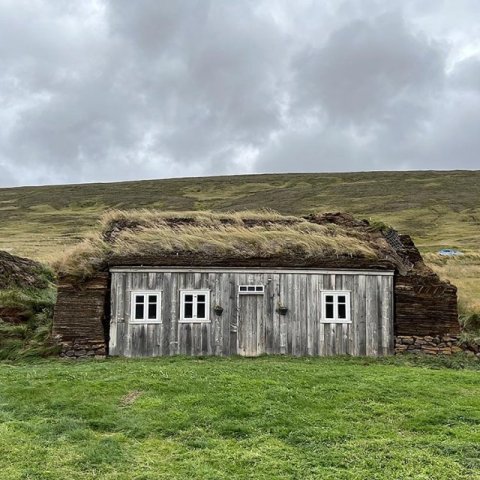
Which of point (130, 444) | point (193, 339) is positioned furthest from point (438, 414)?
point (193, 339)

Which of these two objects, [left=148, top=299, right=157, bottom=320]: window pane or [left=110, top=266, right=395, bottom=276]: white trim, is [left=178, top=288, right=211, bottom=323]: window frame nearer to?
[left=110, top=266, right=395, bottom=276]: white trim

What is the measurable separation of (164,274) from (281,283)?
12.1ft

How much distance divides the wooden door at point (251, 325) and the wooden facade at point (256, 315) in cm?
3

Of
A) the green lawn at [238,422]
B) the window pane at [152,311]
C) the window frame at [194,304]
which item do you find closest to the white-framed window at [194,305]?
the window frame at [194,304]

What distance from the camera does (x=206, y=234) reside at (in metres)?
19.5

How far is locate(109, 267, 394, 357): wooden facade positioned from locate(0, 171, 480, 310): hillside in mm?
36876

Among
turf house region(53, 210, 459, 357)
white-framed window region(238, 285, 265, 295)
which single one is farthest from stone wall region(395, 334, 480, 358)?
white-framed window region(238, 285, 265, 295)

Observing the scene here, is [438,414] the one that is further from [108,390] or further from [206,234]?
[206,234]

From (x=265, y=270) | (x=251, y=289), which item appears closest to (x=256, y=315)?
(x=251, y=289)

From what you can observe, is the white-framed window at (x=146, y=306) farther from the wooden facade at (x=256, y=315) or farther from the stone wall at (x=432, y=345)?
the stone wall at (x=432, y=345)

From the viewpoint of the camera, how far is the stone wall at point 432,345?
1802 centimetres

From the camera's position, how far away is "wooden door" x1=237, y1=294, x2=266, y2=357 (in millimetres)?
18219

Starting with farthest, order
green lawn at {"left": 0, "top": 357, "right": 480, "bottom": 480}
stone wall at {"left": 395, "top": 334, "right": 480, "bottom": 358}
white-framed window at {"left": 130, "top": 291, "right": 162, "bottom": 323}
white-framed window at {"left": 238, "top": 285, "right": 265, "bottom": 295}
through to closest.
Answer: white-framed window at {"left": 238, "top": 285, "right": 265, "bottom": 295} < white-framed window at {"left": 130, "top": 291, "right": 162, "bottom": 323} < stone wall at {"left": 395, "top": 334, "right": 480, "bottom": 358} < green lawn at {"left": 0, "top": 357, "right": 480, "bottom": 480}

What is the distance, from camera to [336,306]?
18.5 m
